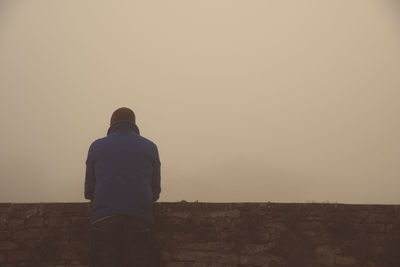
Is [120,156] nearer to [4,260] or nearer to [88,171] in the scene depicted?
[88,171]

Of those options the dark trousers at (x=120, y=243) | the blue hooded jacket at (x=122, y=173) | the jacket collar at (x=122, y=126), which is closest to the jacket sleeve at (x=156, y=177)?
the blue hooded jacket at (x=122, y=173)

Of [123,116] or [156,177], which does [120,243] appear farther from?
[123,116]

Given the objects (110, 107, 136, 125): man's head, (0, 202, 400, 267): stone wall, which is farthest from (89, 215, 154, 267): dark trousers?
(0, 202, 400, 267): stone wall

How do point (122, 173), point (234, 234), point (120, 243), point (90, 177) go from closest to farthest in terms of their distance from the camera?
point (120, 243)
point (122, 173)
point (90, 177)
point (234, 234)

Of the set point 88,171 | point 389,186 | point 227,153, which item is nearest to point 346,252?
point 88,171

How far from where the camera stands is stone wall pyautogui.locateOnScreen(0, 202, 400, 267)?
410 centimetres

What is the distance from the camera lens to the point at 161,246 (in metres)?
4.16

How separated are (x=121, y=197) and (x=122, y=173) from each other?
8.5 inches

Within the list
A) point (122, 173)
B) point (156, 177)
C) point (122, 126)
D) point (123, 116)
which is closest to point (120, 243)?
point (122, 173)

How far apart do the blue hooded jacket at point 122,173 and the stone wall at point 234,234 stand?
0.96 meters

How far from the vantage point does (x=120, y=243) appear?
3045mm

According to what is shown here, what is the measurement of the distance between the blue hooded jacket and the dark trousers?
8 centimetres

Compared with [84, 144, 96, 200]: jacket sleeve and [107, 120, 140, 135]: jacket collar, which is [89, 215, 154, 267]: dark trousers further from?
[107, 120, 140, 135]: jacket collar

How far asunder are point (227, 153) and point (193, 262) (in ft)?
297
